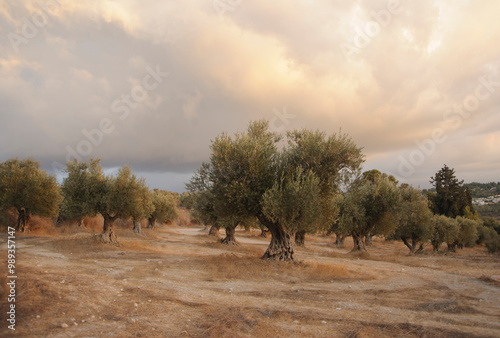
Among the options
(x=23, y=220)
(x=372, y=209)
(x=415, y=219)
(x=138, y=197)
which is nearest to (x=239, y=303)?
(x=138, y=197)

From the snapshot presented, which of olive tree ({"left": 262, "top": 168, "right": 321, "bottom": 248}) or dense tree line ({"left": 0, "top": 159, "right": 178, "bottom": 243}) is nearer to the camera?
olive tree ({"left": 262, "top": 168, "right": 321, "bottom": 248})

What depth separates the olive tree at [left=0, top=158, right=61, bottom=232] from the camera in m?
33.2

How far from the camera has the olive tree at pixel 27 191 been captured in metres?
33.2

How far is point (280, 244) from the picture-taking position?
70.5 feet

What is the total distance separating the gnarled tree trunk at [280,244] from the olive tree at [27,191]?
27392 mm

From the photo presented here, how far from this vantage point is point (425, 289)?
15.2m

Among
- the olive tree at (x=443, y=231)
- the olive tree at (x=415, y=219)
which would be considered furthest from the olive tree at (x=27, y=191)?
the olive tree at (x=443, y=231)

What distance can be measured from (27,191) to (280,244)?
29467 mm

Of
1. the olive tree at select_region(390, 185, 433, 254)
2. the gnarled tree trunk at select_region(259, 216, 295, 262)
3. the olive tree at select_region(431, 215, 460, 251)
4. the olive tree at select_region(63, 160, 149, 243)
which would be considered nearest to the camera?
the gnarled tree trunk at select_region(259, 216, 295, 262)

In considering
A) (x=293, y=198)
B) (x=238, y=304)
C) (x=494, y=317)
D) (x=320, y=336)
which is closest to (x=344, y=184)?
(x=293, y=198)

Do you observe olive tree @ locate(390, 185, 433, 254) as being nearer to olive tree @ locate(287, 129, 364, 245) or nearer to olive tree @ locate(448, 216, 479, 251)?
olive tree @ locate(448, 216, 479, 251)

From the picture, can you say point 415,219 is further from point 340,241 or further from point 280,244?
point 280,244

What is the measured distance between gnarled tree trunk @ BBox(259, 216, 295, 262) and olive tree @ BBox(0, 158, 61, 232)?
27392mm

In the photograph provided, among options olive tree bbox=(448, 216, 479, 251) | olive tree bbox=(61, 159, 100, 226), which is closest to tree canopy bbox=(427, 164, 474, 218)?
olive tree bbox=(448, 216, 479, 251)
